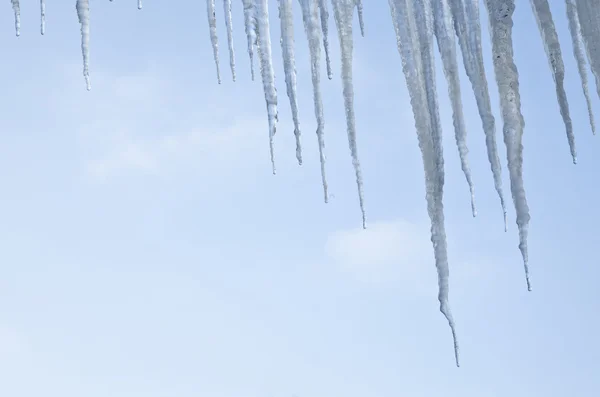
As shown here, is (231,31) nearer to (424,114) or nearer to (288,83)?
(288,83)

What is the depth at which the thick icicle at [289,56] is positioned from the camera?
8.68ft

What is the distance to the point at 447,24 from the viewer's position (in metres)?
2.69

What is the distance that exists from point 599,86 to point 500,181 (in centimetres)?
45

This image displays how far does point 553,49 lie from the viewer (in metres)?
2.67

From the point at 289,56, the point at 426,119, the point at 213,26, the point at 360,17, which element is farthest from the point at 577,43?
the point at 213,26

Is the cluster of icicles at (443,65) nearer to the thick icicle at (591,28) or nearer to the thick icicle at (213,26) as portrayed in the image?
the thick icicle at (591,28)

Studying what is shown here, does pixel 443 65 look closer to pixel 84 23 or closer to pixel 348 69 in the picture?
pixel 348 69

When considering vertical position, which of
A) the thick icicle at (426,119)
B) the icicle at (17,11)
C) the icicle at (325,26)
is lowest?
the thick icicle at (426,119)

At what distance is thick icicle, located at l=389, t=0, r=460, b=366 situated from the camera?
2.59 meters

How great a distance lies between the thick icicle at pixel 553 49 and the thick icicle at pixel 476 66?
215mm

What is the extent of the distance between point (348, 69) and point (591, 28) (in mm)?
855

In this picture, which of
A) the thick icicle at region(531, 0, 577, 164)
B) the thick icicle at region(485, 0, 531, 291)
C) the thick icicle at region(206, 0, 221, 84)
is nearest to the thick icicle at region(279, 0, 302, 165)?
the thick icicle at region(206, 0, 221, 84)

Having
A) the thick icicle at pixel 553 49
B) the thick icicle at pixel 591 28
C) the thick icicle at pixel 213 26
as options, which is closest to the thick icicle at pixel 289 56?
the thick icicle at pixel 213 26

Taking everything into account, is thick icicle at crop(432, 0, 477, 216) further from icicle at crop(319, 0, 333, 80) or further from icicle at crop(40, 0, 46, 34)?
icicle at crop(40, 0, 46, 34)
